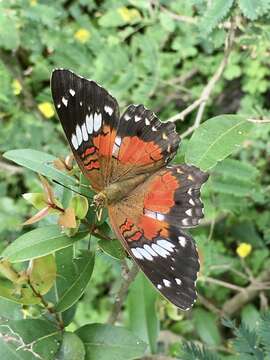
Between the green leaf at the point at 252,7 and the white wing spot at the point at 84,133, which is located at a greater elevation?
the green leaf at the point at 252,7

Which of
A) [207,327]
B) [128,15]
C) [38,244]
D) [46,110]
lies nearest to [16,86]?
[46,110]

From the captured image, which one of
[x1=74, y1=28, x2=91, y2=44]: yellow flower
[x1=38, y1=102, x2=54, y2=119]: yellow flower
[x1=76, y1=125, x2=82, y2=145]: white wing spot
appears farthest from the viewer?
[x1=74, y1=28, x2=91, y2=44]: yellow flower

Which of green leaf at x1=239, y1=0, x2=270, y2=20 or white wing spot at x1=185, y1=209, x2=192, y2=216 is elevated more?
green leaf at x1=239, y1=0, x2=270, y2=20

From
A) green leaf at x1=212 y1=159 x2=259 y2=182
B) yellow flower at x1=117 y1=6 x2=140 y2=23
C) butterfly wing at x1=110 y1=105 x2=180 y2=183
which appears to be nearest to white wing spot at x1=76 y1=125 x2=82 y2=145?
butterfly wing at x1=110 y1=105 x2=180 y2=183

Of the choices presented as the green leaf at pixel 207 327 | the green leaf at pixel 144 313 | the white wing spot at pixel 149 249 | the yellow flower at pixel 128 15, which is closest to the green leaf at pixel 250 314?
the green leaf at pixel 207 327

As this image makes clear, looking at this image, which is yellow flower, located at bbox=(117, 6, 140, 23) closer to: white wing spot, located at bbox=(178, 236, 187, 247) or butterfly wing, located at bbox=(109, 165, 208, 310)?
butterfly wing, located at bbox=(109, 165, 208, 310)

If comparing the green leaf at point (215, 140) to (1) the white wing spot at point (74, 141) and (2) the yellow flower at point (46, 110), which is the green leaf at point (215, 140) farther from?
(2) the yellow flower at point (46, 110)

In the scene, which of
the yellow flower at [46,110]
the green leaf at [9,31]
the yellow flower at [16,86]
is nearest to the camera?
the green leaf at [9,31]
